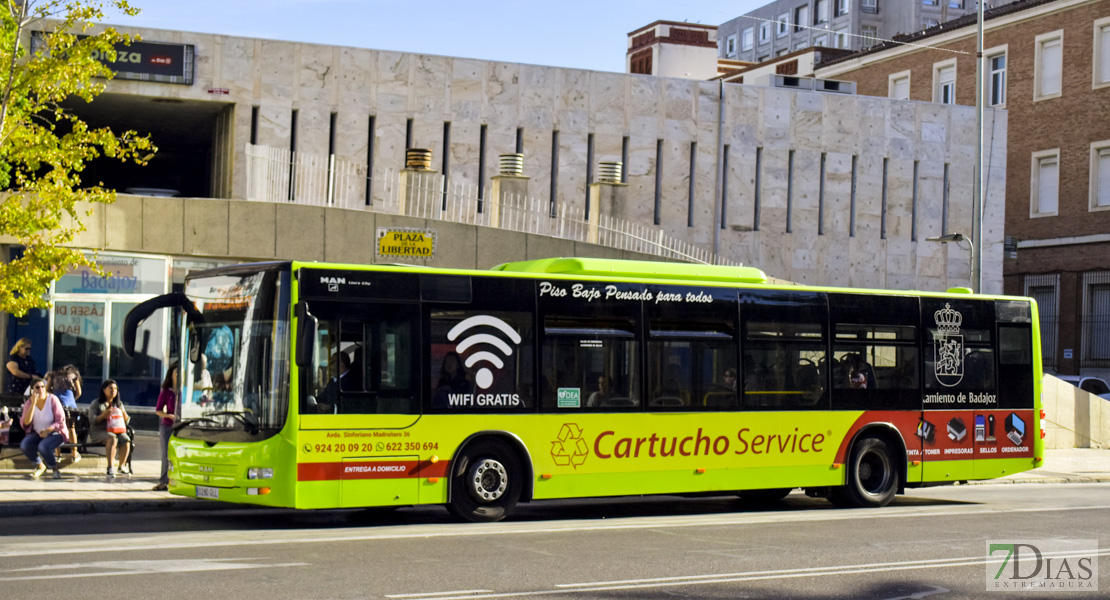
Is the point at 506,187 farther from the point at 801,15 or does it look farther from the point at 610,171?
the point at 801,15

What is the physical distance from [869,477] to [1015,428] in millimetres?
2648

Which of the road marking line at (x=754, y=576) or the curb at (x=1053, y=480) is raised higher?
the road marking line at (x=754, y=576)

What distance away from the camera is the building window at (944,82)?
53.2 meters

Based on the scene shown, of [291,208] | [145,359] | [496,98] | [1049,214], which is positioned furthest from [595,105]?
[1049,214]

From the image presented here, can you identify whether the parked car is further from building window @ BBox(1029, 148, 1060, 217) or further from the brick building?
building window @ BBox(1029, 148, 1060, 217)

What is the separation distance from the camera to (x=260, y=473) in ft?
41.0

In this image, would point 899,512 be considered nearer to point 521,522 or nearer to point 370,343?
point 521,522

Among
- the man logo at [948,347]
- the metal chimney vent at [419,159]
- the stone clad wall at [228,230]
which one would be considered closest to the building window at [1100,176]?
the metal chimney vent at [419,159]

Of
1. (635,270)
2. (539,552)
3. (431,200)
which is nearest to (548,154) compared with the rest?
(431,200)

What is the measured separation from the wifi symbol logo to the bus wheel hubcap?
0.85 m

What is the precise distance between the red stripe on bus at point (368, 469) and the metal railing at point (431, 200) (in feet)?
34.7

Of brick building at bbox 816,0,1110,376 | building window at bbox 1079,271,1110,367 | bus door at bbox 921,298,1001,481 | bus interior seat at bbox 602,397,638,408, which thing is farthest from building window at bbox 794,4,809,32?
bus interior seat at bbox 602,397,638,408

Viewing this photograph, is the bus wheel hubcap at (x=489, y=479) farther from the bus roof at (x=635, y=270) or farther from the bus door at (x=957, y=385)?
the bus door at (x=957, y=385)

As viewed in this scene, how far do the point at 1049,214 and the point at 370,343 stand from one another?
4104cm
